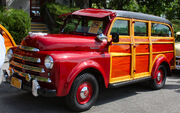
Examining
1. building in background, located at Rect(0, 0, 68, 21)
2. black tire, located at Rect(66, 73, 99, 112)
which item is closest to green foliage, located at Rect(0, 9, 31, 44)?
building in background, located at Rect(0, 0, 68, 21)

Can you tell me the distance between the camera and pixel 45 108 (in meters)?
4.68

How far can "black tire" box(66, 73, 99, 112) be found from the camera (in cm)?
432

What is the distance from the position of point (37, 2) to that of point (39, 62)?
1442cm

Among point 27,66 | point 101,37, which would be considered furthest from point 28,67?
point 101,37

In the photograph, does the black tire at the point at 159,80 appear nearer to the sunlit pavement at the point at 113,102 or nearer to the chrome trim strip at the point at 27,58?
the sunlit pavement at the point at 113,102

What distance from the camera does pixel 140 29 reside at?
5922 mm

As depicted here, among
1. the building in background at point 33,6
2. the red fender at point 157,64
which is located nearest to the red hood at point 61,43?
the red fender at point 157,64

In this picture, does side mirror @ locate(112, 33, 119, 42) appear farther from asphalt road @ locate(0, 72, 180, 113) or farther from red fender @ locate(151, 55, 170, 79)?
red fender @ locate(151, 55, 170, 79)

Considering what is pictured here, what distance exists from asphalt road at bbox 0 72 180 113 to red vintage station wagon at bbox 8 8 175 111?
39cm

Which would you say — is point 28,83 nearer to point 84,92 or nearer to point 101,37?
point 84,92

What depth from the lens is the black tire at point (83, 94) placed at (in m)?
4.32

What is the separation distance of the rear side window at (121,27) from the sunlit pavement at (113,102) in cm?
162

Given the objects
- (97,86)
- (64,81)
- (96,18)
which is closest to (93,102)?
(97,86)

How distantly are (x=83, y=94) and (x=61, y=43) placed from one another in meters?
1.10
